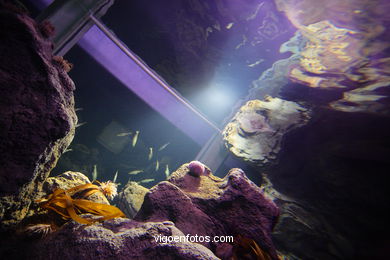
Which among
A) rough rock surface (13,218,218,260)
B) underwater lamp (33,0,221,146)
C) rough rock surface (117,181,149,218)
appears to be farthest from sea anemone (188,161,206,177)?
underwater lamp (33,0,221,146)

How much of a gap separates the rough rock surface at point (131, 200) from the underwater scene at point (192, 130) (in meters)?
0.04

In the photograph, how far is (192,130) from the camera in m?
9.02

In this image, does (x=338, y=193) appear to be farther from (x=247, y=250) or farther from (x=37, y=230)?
(x=37, y=230)

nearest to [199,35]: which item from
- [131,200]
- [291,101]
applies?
[291,101]

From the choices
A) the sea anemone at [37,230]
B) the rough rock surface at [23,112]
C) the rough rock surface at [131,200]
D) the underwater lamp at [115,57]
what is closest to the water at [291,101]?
the underwater lamp at [115,57]

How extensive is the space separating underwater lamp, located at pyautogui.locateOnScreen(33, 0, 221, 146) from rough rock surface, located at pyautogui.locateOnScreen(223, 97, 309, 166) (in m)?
2.01

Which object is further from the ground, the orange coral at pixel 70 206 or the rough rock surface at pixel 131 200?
the orange coral at pixel 70 206

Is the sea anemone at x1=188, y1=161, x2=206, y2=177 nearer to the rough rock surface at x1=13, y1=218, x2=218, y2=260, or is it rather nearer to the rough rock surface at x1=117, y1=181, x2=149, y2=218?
the rough rock surface at x1=13, y1=218, x2=218, y2=260

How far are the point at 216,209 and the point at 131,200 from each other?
12.4 feet

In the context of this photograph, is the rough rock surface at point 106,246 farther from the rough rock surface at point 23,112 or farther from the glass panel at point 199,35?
the glass panel at point 199,35

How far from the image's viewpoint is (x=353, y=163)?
567 cm

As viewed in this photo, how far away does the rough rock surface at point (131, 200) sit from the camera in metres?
5.55

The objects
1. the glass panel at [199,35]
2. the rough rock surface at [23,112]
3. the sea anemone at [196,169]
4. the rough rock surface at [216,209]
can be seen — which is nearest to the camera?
the rough rock surface at [23,112]

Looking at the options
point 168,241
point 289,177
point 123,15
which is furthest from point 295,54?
point 168,241
